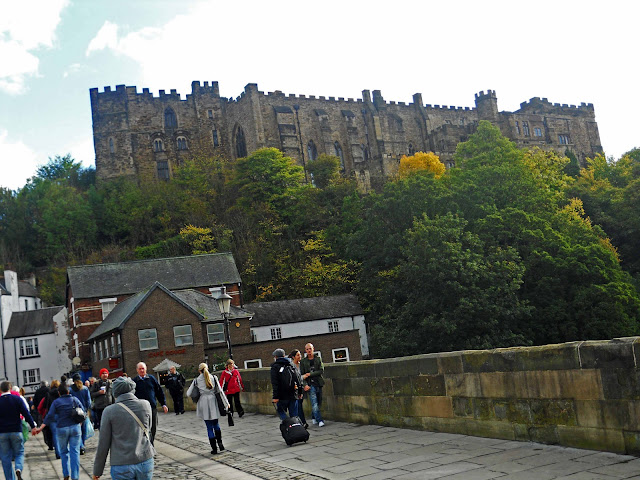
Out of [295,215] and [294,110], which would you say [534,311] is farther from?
[294,110]

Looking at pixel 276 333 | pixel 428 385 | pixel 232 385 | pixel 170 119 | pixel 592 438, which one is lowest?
pixel 592 438

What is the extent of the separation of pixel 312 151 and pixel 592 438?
83947mm

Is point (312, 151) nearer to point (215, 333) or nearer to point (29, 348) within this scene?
point (29, 348)

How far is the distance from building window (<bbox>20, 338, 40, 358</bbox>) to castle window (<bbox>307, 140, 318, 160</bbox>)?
42.9m

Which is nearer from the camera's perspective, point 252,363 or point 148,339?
point 148,339

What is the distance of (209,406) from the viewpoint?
40.8ft

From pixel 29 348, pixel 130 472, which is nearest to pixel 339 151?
pixel 29 348

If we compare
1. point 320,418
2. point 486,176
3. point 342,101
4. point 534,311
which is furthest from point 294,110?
point 320,418

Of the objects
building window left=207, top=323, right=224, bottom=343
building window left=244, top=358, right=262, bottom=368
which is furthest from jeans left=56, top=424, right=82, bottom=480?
building window left=244, top=358, right=262, bottom=368

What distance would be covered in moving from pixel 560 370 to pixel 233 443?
7.01 m

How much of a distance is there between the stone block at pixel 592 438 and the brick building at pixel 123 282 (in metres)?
44.5

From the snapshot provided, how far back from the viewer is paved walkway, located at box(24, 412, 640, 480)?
761cm

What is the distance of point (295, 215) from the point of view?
227 feet

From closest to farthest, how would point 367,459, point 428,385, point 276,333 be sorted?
point 367,459
point 428,385
point 276,333
